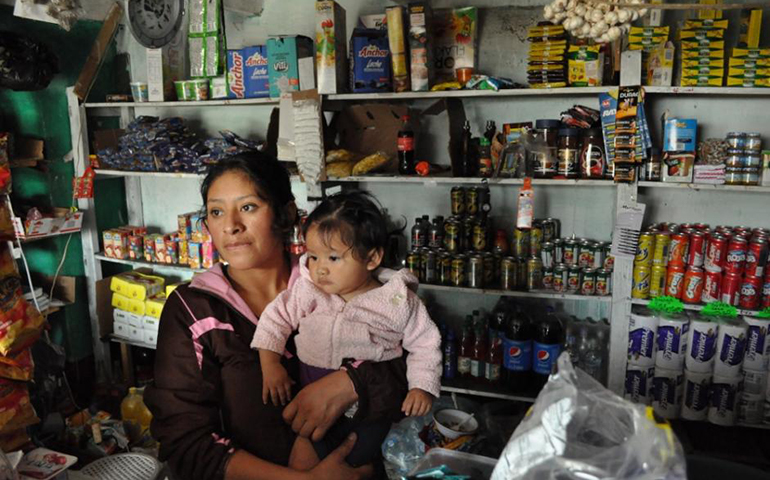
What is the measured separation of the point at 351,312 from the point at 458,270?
1442 millimetres

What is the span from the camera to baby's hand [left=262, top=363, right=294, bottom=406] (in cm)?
135

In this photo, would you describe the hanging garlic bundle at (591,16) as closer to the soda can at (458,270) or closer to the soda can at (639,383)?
the soda can at (458,270)

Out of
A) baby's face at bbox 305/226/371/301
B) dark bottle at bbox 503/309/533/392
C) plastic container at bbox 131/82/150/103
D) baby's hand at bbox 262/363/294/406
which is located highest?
plastic container at bbox 131/82/150/103

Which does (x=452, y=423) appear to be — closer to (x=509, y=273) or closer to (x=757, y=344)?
(x=509, y=273)

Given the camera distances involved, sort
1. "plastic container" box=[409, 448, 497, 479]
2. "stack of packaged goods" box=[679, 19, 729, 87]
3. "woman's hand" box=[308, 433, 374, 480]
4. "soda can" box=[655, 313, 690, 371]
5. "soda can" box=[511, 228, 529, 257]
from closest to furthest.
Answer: "plastic container" box=[409, 448, 497, 479], "woman's hand" box=[308, 433, 374, 480], "stack of packaged goods" box=[679, 19, 729, 87], "soda can" box=[655, 313, 690, 371], "soda can" box=[511, 228, 529, 257]

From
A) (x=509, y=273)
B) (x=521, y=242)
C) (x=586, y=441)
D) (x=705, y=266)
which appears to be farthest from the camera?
(x=521, y=242)

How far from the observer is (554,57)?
2.60 m

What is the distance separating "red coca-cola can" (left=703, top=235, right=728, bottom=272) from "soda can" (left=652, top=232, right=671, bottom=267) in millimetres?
187

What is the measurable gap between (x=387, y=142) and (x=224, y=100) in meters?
1.01

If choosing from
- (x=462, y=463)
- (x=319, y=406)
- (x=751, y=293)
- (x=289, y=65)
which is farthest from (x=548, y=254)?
(x=462, y=463)

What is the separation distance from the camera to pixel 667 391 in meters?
2.71

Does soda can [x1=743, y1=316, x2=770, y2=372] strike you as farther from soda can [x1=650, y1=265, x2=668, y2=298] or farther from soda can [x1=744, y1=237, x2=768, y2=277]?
soda can [x1=650, y1=265, x2=668, y2=298]

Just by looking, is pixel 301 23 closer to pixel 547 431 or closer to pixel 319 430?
pixel 319 430

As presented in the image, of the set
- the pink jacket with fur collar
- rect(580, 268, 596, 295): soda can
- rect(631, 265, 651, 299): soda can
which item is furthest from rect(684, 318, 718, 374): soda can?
the pink jacket with fur collar
